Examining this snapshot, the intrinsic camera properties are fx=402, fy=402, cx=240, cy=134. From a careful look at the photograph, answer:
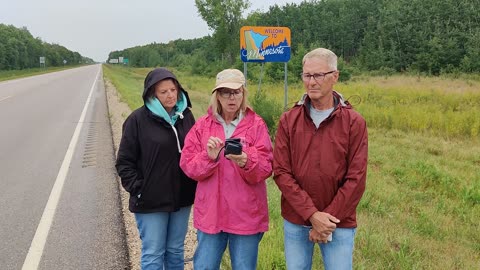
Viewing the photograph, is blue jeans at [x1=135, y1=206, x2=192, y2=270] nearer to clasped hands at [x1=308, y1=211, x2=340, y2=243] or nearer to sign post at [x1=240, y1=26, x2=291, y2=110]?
clasped hands at [x1=308, y1=211, x2=340, y2=243]

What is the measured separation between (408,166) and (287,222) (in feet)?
20.1

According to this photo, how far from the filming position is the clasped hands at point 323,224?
225 centimetres

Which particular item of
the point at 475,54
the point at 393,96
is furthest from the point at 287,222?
the point at 475,54

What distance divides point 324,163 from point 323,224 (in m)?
0.34

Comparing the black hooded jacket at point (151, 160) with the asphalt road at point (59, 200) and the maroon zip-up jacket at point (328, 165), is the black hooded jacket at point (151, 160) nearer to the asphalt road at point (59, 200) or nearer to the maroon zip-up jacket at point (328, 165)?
the maroon zip-up jacket at point (328, 165)

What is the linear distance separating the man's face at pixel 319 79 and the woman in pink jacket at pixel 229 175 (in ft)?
Result: 1.38

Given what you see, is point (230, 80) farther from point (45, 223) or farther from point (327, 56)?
point (45, 223)

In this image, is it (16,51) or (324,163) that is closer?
(324,163)

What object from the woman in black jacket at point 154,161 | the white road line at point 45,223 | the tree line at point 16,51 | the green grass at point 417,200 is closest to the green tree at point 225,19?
the tree line at point 16,51

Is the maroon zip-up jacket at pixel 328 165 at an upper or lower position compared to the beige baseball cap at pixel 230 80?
lower

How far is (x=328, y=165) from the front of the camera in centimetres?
231

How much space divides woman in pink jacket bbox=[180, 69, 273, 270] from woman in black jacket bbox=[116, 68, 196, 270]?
0.27 meters


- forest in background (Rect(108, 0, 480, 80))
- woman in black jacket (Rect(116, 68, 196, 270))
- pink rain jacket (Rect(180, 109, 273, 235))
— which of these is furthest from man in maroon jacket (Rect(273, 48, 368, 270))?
forest in background (Rect(108, 0, 480, 80))

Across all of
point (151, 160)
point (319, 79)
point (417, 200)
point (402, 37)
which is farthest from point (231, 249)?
point (402, 37)
